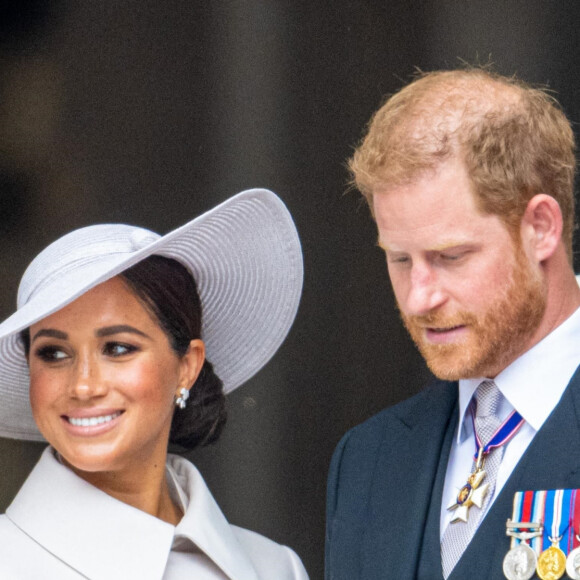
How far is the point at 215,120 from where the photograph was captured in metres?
3.53

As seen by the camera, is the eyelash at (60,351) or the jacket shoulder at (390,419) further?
the jacket shoulder at (390,419)

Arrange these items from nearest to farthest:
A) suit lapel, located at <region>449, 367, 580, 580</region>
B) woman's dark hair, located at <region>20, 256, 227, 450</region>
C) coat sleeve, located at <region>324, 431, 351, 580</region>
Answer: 1. suit lapel, located at <region>449, 367, 580, 580</region>
2. woman's dark hair, located at <region>20, 256, 227, 450</region>
3. coat sleeve, located at <region>324, 431, 351, 580</region>

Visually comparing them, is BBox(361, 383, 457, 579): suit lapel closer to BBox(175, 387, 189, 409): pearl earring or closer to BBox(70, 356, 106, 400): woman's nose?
BBox(175, 387, 189, 409): pearl earring

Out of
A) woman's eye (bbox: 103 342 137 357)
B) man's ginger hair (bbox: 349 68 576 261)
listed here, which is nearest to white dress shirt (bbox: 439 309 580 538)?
man's ginger hair (bbox: 349 68 576 261)

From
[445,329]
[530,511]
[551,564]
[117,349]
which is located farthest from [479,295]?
[117,349]

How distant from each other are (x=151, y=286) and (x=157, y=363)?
0.56 feet

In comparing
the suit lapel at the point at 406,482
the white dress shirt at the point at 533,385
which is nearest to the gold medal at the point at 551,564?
the white dress shirt at the point at 533,385

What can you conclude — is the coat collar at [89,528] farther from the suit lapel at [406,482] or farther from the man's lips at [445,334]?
the man's lips at [445,334]

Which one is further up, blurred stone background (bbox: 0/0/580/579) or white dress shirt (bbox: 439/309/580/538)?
blurred stone background (bbox: 0/0/580/579)

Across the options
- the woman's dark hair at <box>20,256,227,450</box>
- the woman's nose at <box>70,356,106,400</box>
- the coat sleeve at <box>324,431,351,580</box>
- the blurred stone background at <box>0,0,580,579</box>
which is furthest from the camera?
the blurred stone background at <box>0,0,580,579</box>

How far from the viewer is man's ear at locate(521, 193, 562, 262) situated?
8.00 ft

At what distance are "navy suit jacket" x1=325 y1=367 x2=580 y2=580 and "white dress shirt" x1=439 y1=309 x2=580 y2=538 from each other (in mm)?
48

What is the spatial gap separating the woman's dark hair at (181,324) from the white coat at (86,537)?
0.76 ft

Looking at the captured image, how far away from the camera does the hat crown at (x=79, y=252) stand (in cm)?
258
